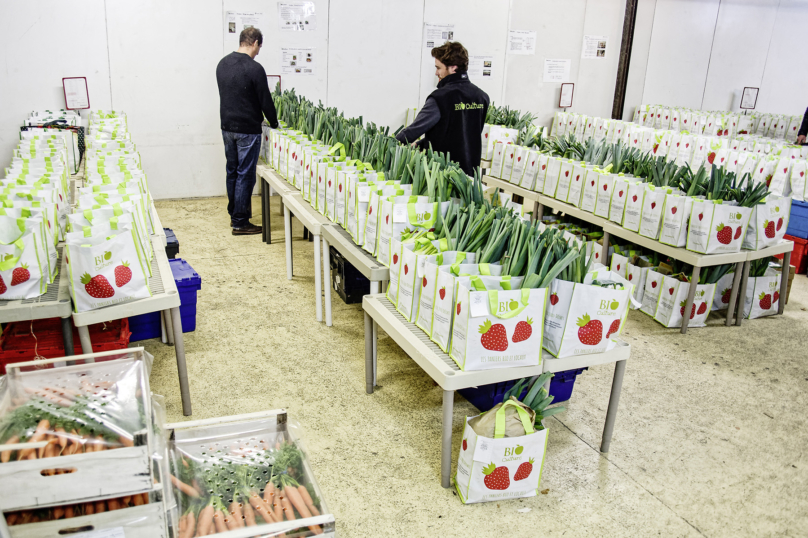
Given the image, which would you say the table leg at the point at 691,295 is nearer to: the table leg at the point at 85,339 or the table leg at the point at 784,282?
the table leg at the point at 784,282

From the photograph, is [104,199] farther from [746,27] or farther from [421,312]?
[746,27]

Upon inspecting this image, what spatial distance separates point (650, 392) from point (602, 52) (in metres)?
6.86

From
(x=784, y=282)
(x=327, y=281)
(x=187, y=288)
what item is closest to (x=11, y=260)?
(x=187, y=288)

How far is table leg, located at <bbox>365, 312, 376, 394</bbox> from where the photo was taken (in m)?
3.04

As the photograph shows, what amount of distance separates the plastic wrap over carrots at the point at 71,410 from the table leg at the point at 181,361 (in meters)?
0.81

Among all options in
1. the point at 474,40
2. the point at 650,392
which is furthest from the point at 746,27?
the point at 650,392

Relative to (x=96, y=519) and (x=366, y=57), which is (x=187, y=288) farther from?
(x=366, y=57)

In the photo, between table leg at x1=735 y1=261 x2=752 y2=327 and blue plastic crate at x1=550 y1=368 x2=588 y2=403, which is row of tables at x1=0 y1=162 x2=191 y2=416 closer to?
blue plastic crate at x1=550 y1=368 x2=588 y2=403

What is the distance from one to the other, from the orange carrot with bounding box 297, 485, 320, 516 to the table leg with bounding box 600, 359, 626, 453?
1.49m

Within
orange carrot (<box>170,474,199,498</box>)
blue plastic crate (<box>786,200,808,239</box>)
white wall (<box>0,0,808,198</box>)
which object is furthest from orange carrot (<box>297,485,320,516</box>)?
white wall (<box>0,0,808,198</box>)

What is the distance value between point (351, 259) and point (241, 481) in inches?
66.7

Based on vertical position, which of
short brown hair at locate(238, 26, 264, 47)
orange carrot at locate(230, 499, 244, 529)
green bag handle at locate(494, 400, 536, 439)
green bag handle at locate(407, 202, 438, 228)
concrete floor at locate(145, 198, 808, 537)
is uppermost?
short brown hair at locate(238, 26, 264, 47)

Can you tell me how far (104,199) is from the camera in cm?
283

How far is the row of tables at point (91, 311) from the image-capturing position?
8.18 ft
